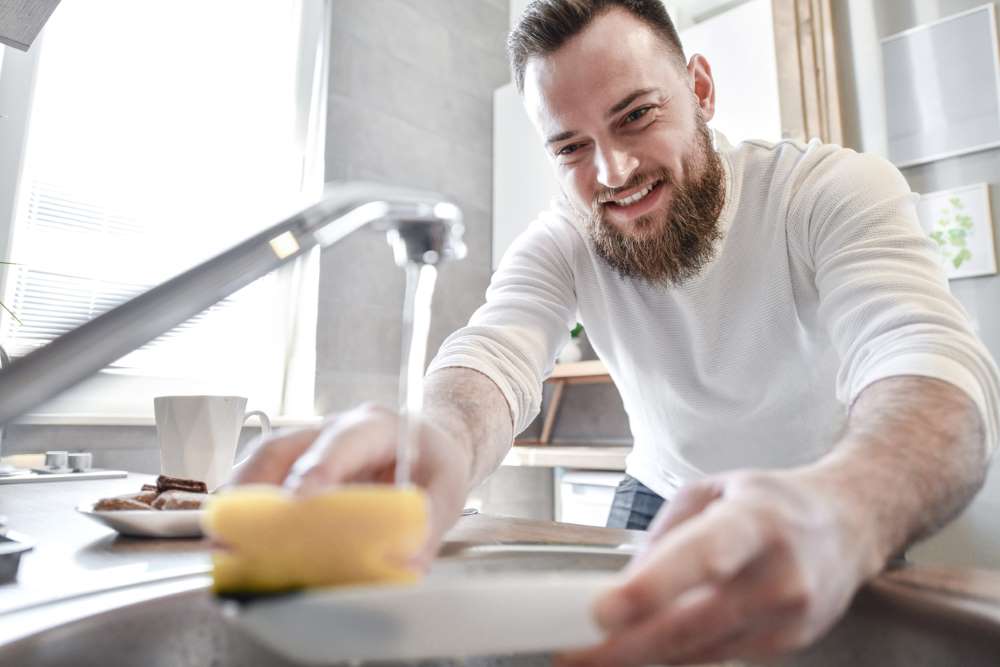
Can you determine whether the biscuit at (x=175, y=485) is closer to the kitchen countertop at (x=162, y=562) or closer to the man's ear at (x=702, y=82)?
the kitchen countertop at (x=162, y=562)

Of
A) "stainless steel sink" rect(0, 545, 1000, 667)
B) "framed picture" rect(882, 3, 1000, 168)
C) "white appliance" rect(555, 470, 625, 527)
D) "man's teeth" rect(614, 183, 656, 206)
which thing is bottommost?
"white appliance" rect(555, 470, 625, 527)

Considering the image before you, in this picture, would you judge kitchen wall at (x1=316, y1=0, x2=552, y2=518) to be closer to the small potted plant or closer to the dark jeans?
the small potted plant

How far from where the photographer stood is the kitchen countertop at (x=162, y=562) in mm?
412

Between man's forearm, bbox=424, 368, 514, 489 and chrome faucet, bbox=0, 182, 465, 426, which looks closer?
chrome faucet, bbox=0, 182, 465, 426

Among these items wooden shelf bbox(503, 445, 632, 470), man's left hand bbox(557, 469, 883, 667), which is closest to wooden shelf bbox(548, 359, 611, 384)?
wooden shelf bbox(503, 445, 632, 470)

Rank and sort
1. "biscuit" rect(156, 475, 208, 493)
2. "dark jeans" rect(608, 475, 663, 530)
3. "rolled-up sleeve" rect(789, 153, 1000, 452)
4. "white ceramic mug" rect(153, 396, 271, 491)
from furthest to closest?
"dark jeans" rect(608, 475, 663, 530) → "white ceramic mug" rect(153, 396, 271, 491) → "biscuit" rect(156, 475, 208, 493) → "rolled-up sleeve" rect(789, 153, 1000, 452)

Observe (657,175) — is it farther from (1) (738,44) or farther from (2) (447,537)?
(1) (738,44)

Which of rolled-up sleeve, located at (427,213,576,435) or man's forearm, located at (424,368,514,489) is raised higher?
rolled-up sleeve, located at (427,213,576,435)

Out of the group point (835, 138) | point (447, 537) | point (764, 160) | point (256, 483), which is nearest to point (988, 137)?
point (835, 138)

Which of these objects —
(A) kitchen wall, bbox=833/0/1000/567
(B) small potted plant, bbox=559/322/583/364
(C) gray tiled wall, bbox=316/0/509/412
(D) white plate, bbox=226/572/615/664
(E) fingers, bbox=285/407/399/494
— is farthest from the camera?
(B) small potted plant, bbox=559/322/583/364

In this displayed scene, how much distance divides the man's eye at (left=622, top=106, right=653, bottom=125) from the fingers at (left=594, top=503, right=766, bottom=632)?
86 centimetres

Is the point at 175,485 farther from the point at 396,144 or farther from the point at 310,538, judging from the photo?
the point at 396,144

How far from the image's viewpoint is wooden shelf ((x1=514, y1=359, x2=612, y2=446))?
92.6 inches

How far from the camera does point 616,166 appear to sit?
104 cm
